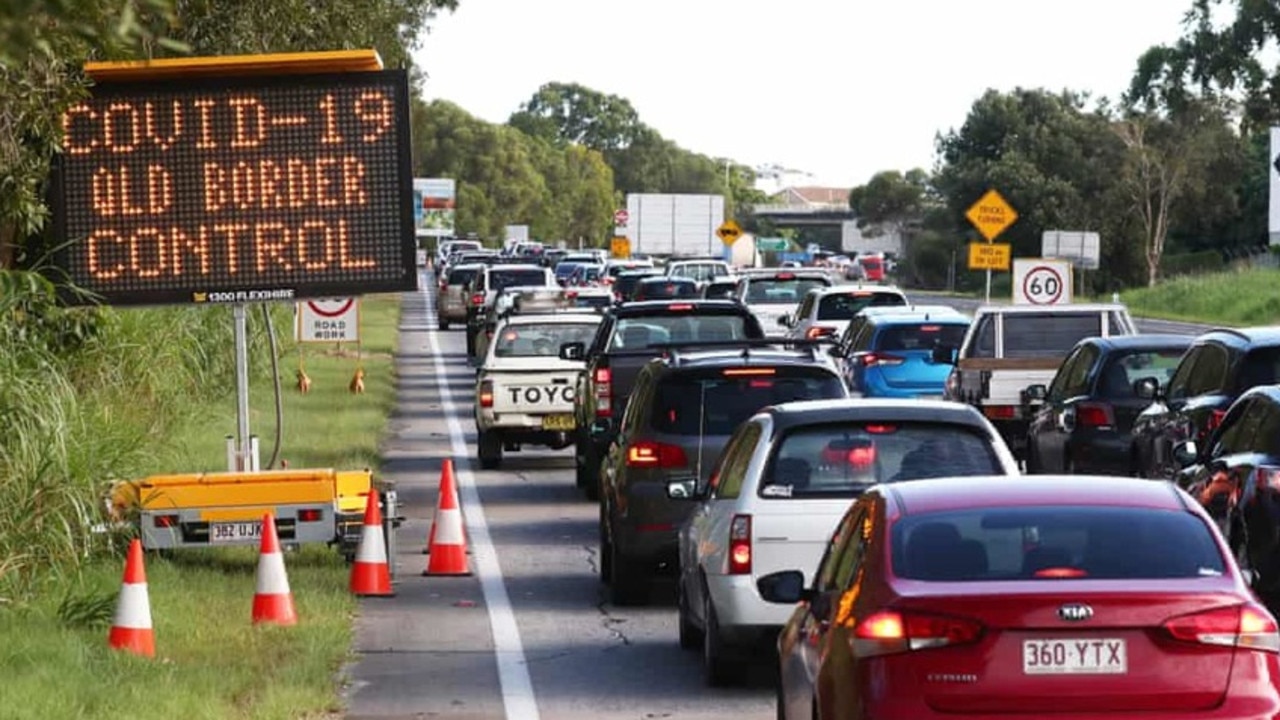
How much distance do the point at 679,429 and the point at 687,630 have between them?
2244mm

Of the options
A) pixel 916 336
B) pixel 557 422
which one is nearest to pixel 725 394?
pixel 557 422

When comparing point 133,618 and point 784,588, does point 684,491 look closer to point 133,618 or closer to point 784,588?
point 133,618

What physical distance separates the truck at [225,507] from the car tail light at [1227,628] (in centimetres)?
970

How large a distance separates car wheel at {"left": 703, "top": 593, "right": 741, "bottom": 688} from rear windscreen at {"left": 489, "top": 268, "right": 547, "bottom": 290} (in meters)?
48.4

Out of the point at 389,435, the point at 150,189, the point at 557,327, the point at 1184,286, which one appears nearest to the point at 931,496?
the point at 150,189

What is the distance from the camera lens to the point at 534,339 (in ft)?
101

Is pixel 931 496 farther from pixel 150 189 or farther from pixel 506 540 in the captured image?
pixel 506 540

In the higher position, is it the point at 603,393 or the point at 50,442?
the point at 50,442

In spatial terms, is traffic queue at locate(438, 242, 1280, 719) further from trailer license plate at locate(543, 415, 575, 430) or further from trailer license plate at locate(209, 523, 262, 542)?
trailer license plate at locate(209, 523, 262, 542)

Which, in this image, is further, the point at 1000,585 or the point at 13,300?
Answer: the point at 13,300

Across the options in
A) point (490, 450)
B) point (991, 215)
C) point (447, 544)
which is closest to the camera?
point (447, 544)

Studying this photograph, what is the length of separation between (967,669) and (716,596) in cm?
477

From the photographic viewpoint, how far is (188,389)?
1227 inches

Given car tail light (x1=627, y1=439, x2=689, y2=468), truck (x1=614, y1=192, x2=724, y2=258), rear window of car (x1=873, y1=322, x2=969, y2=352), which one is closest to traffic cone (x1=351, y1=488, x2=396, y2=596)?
car tail light (x1=627, y1=439, x2=689, y2=468)
